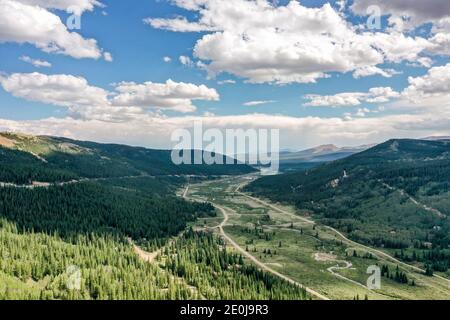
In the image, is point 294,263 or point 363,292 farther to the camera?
point 294,263

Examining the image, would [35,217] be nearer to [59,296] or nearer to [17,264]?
[17,264]

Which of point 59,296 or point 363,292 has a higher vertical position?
point 59,296

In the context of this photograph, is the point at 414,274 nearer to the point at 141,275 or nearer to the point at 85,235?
the point at 141,275

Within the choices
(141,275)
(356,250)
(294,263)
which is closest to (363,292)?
(294,263)
